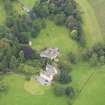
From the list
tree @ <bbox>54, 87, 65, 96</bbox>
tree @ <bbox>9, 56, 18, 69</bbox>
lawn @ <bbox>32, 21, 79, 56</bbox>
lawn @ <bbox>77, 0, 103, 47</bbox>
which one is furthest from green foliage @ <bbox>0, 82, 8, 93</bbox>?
lawn @ <bbox>77, 0, 103, 47</bbox>

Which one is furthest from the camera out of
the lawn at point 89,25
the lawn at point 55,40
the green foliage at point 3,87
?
the lawn at point 89,25

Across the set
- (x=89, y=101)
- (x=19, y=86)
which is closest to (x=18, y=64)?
(x=19, y=86)

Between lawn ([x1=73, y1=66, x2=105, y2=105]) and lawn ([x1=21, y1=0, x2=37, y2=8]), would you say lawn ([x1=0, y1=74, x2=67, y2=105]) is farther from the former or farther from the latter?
lawn ([x1=21, y1=0, x2=37, y2=8])

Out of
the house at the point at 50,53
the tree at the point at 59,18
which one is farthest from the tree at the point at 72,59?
the tree at the point at 59,18

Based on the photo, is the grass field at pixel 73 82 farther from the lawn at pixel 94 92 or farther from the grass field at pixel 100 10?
the grass field at pixel 100 10

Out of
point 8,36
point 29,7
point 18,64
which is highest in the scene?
point 29,7

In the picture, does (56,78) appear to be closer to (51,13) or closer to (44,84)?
(44,84)
